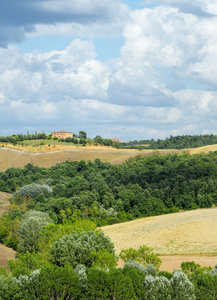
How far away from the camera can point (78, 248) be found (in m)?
43.3

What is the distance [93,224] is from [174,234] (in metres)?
26.0

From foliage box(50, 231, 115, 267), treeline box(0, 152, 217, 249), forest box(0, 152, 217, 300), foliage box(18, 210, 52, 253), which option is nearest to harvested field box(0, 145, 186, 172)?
forest box(0, 152, 217, 300)

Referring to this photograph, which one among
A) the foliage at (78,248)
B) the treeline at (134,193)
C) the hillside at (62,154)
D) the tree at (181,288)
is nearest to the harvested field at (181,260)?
the foliage at (78,248)

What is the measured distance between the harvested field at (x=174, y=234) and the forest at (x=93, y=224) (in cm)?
584

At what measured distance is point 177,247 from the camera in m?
68.9

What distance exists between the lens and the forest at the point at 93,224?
3359 cm

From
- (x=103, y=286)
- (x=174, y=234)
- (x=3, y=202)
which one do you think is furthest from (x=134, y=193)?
(x=103, y=286)

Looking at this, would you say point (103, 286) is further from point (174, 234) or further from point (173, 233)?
point (173, 233)

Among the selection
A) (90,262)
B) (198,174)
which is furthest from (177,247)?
(198,174)

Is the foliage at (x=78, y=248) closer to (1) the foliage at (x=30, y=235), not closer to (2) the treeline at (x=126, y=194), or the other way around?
(1) the foliage at (x=30, y=235)

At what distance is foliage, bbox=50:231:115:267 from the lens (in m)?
43.0

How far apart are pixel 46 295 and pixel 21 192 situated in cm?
8689

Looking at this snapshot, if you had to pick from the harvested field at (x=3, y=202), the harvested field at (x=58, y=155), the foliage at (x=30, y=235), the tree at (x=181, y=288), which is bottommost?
the harvested field at (x=3, y=202)

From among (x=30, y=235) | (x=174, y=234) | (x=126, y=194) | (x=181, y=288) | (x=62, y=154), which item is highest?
(x=62, y=154)
